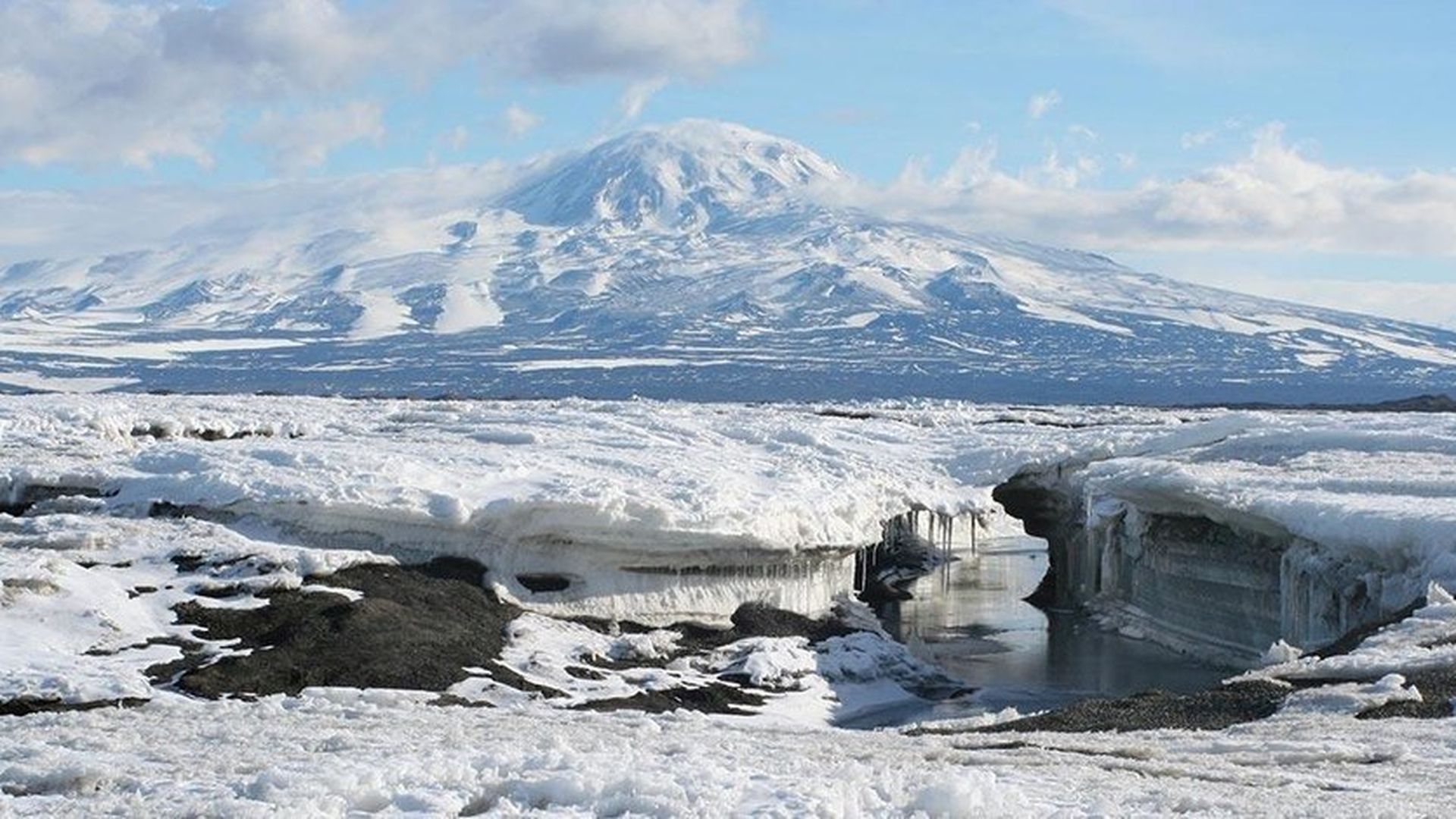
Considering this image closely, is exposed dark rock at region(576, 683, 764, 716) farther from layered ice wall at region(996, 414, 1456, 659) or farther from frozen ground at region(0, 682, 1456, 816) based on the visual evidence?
layered ice wall at region(996, 414, 1456, 659)

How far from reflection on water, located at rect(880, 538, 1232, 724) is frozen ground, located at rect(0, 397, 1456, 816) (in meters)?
2.13

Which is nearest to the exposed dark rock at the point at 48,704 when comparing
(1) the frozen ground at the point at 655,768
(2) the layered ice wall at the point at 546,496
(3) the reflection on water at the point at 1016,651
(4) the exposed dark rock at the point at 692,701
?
(1) the frozen ground at the point at 655,768

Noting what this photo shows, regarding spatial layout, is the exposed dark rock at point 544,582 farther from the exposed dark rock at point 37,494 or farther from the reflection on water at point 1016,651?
the exposed dark rock at point 37,494

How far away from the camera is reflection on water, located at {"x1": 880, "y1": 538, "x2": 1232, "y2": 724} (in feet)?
131

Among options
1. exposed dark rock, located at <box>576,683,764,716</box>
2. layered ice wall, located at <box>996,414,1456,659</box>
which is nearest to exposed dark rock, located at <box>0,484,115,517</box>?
exposed dark rock, located at <box>576,683,764,716</box>

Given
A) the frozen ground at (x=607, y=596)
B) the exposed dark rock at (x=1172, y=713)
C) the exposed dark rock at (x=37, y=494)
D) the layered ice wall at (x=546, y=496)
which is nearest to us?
the frozen ground at (x=607, y=596)

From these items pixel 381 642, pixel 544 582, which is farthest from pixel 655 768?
pixel 544 582

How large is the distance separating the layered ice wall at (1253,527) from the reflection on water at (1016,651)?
4.13 ft

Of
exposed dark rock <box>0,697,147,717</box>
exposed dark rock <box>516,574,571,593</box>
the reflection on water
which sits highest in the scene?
exposed dark rock <box>516,574,571,593</box>

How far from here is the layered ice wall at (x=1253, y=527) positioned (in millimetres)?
37562

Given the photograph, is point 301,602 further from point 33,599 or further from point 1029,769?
point 1029,769

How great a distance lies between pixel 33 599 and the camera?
30609 mm

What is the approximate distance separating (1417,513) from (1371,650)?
1097 cm

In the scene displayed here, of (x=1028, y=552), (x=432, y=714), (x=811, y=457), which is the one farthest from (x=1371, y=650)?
(x=1028, y=552)
